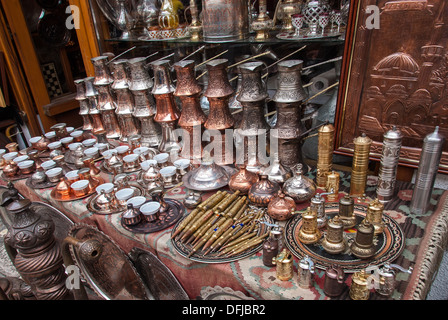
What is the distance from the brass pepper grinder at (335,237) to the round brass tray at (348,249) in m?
0.02

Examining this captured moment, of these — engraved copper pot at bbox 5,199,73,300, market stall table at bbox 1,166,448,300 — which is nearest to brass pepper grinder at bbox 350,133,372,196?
market stall table at bbox 1,166,448,300

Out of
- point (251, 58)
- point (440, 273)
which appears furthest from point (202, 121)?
point (440, 273)

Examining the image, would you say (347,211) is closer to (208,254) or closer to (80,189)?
(208,254)

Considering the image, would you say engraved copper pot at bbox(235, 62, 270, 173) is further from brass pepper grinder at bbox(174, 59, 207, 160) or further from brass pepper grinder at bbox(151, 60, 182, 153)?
brass pepper grinder at bbox(151, 60, 182, 153)

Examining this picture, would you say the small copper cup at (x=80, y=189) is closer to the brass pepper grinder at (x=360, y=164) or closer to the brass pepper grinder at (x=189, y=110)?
the brass pepper grinder at (x=189, y=110)

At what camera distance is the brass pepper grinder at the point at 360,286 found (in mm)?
912

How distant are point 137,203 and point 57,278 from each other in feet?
2.44

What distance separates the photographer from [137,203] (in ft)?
4.80

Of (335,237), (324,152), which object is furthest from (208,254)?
(324,152)

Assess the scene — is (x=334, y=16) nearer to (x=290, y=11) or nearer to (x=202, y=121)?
(x=290, y=11)

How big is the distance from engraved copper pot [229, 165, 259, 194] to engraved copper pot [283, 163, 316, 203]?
0.60ft

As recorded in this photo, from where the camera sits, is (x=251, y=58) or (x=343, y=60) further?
(x=251, y=58)

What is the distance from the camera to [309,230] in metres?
1.16

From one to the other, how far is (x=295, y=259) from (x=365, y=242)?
25 cm
